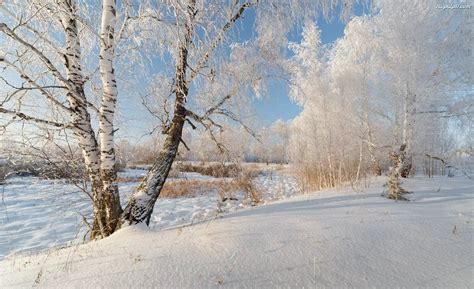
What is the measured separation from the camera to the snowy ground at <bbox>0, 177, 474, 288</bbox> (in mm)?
1617

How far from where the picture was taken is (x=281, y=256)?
6.14 feet

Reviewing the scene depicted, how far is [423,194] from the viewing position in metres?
4.33

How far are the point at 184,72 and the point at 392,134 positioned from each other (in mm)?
7892

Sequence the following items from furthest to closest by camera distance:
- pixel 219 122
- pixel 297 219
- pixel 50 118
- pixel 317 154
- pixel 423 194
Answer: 1. pixel 317 154
2. pixel 423 194
3. pixel 219 122
4. pixel 50 118
5. pixel 297 219

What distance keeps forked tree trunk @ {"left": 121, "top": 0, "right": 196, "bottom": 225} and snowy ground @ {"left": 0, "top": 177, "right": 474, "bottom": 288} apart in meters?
0.30

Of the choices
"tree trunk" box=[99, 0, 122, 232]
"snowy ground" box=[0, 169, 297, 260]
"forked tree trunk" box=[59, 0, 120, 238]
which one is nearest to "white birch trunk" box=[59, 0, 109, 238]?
"forked tree trunk" box=[59, 0, 120, 238]

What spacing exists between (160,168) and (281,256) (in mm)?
2131

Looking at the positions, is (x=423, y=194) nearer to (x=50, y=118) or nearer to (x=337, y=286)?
(x=337, y=286)

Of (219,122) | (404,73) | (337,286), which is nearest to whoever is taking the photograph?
(337,286)

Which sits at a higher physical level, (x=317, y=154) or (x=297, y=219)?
(x=317, y=154)

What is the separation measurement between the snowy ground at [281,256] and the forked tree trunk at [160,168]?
299 millimetres

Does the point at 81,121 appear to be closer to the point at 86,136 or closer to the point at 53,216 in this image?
the point at 86,136

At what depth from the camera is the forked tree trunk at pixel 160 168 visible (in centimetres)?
304

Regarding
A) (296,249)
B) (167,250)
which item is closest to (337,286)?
(296,249)
